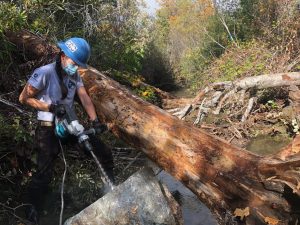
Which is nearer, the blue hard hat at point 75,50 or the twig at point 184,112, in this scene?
the blue hard hat at point 75,50

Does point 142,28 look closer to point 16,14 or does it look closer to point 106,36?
point 106,36

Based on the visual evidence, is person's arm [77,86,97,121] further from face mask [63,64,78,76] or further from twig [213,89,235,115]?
twig [213,89,235,115]

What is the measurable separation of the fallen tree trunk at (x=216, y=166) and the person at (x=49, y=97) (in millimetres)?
490

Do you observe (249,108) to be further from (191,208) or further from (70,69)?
(70,69)

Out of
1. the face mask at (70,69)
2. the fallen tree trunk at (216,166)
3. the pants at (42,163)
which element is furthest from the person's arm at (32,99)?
the fallen tree trunk at (216,166)

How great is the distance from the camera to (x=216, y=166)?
3.49 m

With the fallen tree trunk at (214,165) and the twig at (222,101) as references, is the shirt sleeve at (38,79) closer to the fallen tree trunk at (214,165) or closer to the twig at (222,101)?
the fallen tree trunk at (214,165)

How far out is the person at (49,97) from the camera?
13.5 ft

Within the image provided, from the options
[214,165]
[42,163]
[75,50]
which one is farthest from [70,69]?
[214,165]

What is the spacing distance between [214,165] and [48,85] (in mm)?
1931

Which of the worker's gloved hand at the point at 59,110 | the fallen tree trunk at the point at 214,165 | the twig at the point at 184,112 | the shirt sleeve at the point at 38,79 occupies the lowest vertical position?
the twig at the point at 184,112

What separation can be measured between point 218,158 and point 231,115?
550 centimetres

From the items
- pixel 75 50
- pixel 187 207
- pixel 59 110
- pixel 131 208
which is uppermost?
pixel 75 50

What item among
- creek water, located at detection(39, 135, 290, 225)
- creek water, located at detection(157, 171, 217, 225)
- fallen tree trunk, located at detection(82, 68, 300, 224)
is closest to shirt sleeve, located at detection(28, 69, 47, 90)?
fallen tree trunk, located at detection(82, 68, 300, 224)
